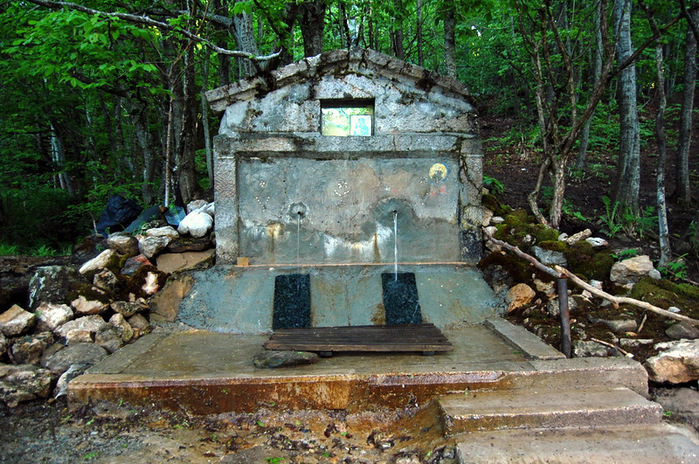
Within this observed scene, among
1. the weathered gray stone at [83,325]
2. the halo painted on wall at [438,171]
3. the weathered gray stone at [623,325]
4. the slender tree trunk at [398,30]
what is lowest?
the weathered gray stone at [83,325]

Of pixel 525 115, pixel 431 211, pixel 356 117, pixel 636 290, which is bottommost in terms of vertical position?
pixel 636 290

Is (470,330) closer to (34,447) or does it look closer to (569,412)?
(569,412)

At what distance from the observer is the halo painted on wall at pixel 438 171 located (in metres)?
5.86

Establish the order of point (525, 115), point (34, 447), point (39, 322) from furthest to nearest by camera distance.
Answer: point (525, 115) → point (39, 322) → point (34, 447)

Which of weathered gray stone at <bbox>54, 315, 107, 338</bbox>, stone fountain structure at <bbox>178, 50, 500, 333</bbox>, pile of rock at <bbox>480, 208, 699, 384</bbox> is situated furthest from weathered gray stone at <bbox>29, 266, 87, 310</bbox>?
pile of rock at <bbox>480, 208, 699, 384</bbox>

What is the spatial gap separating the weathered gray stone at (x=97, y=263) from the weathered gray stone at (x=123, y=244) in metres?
0.09

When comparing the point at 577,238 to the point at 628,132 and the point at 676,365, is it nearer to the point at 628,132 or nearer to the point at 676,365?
the point at 676,365

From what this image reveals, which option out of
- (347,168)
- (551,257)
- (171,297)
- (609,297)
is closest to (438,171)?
(347,168)

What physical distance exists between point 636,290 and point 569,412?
7.53 ft

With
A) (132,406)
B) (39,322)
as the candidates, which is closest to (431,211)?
(132,406)

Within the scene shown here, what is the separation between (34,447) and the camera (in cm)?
299

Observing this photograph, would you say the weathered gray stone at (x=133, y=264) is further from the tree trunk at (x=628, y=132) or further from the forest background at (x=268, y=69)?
the tree trunk at (x=628, y=132)

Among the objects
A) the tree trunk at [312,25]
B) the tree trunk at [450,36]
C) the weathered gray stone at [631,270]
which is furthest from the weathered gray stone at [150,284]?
the tree trunk at [450,36]

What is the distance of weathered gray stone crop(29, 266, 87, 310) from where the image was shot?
464 cm
